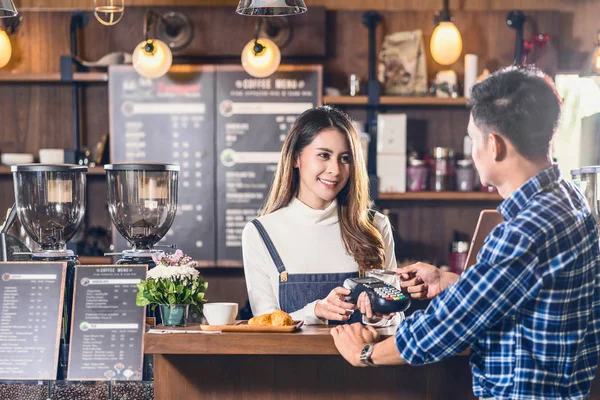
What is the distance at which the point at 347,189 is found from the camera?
95.3 inches

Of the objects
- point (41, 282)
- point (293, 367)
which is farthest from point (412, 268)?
point (41, 282)

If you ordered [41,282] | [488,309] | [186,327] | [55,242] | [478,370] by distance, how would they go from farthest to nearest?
1. [55,242]
2. [41,282]
3. [186,327]
4. [478,370]
5. [488,309]

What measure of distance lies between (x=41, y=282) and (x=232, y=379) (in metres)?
0.64

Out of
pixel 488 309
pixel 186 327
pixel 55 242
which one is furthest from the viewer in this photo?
pixel 55 242

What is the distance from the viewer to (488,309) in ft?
4.37

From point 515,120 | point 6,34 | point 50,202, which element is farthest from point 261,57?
point 515,120

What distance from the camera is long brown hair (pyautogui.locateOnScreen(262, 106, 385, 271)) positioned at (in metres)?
2.36

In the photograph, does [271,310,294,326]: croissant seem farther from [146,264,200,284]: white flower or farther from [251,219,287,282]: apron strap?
[251,219,287,282]: apron strap

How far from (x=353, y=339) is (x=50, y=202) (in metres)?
1.11

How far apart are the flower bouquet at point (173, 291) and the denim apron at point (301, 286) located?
42 cm

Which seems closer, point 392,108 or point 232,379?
point 232,379

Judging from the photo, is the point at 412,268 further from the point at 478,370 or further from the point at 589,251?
the point at 589,251

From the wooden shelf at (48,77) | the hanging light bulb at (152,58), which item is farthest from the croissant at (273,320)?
the wooden shelf at (48,77)

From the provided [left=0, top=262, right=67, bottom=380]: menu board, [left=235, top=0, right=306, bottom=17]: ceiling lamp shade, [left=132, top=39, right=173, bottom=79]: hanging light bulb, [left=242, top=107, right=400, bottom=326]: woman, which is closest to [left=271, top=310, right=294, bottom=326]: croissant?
[left=242, top=107, right=400, bottom=326]: woman
